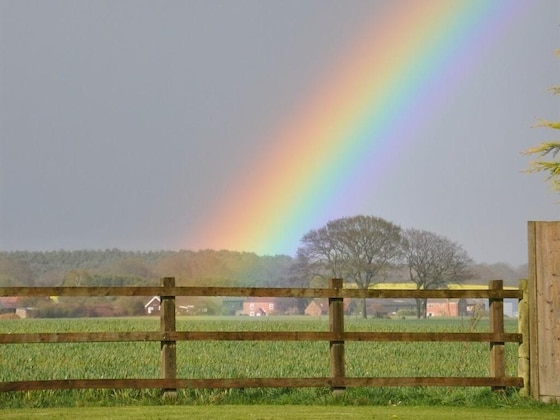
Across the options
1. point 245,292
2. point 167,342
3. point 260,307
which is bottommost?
point 260,307

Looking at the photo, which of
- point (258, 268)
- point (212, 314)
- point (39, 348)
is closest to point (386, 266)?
point (258, 268)

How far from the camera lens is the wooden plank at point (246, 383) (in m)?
14.9

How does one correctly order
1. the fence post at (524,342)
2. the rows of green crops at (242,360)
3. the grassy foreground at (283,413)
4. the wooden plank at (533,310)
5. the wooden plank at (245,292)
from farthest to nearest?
the rows of green crops at (242,360), the fence post at (524,342), the wooden plank at (533,310), the wooden plank at (245,292), the grassy foreground at (283,413)

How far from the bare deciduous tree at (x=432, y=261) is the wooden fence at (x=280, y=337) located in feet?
232

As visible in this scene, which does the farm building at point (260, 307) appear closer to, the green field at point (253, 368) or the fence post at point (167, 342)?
the green field at point (253, 368)

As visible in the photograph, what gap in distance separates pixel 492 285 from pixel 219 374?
6.50 m

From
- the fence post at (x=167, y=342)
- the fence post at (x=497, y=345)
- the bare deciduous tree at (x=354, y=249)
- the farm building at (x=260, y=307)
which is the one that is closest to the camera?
the fence post at (x=167, y=342)

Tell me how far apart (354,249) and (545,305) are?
9095cm


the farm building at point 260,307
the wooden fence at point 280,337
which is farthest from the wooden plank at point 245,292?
the farm building at point 260,307

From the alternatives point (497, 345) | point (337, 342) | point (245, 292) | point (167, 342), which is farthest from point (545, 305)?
point (167, 342)

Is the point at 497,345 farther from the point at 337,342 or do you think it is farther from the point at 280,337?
the point at 280,337

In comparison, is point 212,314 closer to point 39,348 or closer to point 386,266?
point 386,266

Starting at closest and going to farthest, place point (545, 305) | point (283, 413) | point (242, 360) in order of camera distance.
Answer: point (283, 413) < point (545, 305) < point (242, 360)

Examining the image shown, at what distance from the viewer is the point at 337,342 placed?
1566 cm
